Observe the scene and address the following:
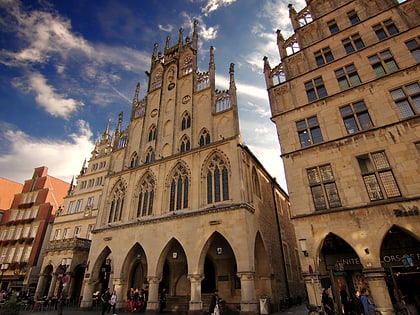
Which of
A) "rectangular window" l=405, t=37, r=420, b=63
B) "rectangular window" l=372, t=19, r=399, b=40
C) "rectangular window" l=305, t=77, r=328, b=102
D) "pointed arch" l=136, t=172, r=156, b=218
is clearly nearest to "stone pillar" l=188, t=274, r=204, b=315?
"pointed arch" l=136, t=172, r=156, b=218

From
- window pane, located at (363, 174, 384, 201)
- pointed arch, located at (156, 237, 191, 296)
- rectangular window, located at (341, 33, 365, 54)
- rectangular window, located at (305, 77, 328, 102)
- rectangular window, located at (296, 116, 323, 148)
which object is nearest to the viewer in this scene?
window pane, located at (363, 174, 384, 201)

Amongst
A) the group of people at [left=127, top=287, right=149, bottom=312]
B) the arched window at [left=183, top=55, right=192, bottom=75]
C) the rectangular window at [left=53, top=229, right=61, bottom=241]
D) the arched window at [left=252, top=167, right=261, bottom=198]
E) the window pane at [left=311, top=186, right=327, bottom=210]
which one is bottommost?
the group of people at [left=127, top=287, right=149, bottom=312]

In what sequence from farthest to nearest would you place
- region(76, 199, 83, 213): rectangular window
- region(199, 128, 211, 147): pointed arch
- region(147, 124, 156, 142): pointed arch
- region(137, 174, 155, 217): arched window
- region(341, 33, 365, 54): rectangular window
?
region(76, 199, 83, 213): rectangular window
region(147, 124, 156, 142): pointed arch
region(137, 174, 155, 217): arched window
region(199, 128, 211, 147): pointed arch
region(341, 33, 365, 54): rectangular window

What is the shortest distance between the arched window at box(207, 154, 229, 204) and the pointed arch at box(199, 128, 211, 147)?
1949mm

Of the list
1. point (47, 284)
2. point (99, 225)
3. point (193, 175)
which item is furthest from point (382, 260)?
point (47, 284)

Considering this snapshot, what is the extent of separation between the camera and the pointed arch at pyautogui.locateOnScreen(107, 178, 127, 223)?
23.1m

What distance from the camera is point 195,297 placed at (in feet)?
50.7

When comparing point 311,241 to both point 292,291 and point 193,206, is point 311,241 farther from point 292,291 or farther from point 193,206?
point 292,291

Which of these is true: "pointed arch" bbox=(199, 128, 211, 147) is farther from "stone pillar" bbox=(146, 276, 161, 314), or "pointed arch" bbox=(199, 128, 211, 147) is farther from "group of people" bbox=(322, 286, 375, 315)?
"group of people" bbox=(322, 286, 375, 315)

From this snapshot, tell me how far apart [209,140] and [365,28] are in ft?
45.6

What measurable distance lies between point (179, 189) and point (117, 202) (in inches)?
306

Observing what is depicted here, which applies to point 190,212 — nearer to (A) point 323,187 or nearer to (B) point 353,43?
(A) point 323,187

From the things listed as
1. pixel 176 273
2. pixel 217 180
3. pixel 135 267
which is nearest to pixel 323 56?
pixel 217 180

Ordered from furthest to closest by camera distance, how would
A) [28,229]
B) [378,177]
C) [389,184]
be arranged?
[28,229] → [378,177] → [389,184]
